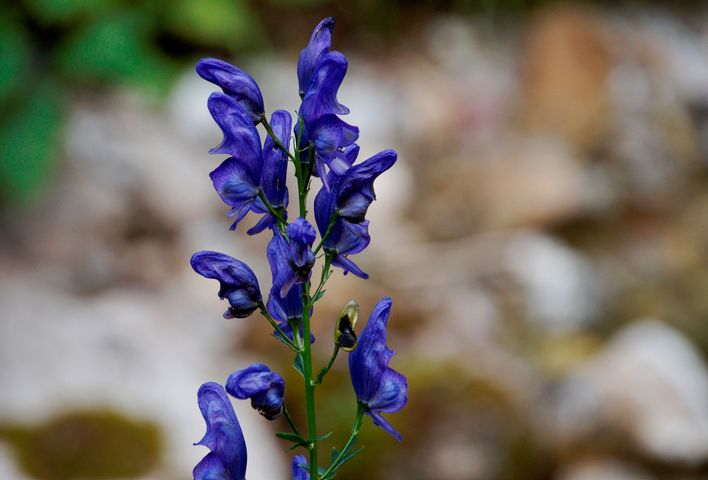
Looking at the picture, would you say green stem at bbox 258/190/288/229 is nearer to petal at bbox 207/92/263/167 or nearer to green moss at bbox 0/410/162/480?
petal at bbox 207/92/263/167

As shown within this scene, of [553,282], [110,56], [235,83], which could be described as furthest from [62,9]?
[235,83]

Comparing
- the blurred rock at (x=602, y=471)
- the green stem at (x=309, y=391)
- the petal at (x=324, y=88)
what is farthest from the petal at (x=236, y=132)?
the blurred rock at (x=602, y=471)

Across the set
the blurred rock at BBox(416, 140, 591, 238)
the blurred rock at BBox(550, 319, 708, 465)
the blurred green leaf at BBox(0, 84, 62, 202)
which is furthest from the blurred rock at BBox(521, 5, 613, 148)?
the blurred green leaf at BBox(0, 84, 62, 202)

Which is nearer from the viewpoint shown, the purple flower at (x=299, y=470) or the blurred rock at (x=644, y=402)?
the purple flower at (x=299, y=470)

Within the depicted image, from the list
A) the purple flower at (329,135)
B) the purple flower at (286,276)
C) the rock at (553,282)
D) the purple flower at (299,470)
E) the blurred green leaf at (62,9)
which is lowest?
the purple flower at (299,470)

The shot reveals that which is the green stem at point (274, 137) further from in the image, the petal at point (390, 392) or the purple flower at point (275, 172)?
the petal at point (390, 392)

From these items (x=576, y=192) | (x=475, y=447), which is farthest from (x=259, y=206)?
(x=576, y=192)

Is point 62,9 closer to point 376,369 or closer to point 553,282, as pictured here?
point 553,282
